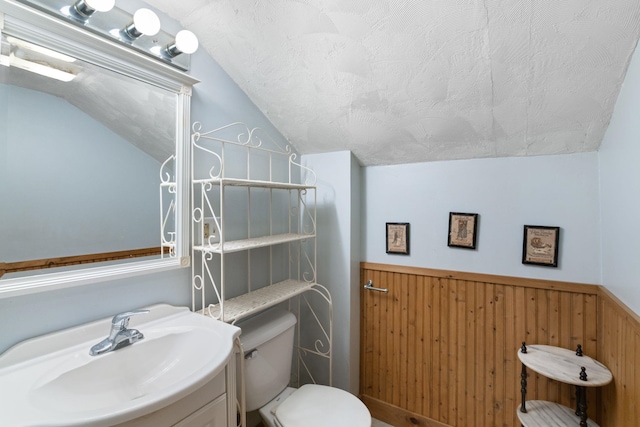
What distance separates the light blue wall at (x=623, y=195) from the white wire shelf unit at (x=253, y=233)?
129 centimetres

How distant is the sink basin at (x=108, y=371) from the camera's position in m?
0.65

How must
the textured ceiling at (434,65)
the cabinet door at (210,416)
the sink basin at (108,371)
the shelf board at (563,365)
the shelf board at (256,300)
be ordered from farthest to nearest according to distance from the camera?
the shelf board at (256,300) < the shelf board at (563,365) < the textured ceiling at (434,65) < the cabinet door at (210,416) < the sink basin at (108,371)

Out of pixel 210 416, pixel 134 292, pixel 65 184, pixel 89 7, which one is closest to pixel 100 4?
pixel 89 7

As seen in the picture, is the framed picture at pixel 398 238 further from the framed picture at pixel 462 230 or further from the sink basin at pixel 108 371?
the sink basin at pixel 108 371

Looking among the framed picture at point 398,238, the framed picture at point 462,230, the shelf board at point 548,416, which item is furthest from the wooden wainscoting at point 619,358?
the framed picture at point 398,238

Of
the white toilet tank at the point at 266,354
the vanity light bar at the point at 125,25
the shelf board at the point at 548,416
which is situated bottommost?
the shelf board at the point at 548,416

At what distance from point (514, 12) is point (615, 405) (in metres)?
1.57

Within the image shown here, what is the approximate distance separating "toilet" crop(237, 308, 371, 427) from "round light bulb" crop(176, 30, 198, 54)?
131cm

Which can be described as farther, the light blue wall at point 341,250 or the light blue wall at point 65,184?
the light blue wall at point 341,250

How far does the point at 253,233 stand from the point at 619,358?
1.73 meters

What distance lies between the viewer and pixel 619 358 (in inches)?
45.3

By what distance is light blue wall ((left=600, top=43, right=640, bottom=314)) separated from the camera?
1010mm

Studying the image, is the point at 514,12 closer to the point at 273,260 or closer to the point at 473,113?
the point at 473,113

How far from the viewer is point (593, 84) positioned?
1.16 meters
